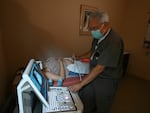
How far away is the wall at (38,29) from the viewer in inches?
84.5

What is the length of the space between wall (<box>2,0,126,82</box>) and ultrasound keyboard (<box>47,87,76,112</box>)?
49.2 inches

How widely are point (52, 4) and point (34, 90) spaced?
1.93m

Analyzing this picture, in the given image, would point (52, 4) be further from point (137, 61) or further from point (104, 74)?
point (137, 61)

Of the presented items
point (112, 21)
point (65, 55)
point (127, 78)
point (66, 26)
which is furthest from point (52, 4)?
point (127, 78)

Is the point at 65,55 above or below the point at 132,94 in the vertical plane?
above

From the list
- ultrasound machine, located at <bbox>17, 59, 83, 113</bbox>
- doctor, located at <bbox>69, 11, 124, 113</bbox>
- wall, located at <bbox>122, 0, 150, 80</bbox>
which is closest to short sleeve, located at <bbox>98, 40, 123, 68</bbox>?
doctor, located at <bbox>69, 11, 124, 113</bbox>

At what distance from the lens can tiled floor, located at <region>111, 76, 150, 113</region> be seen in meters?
2.49

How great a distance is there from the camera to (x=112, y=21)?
379 centimetres

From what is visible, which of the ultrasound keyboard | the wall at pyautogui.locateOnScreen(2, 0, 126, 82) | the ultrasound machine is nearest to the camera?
the ultrasound machine

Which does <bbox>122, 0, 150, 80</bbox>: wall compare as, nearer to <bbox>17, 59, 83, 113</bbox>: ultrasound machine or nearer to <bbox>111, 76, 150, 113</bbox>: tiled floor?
<bbox>111, 76, 150, 113</bbox>: tiled floor

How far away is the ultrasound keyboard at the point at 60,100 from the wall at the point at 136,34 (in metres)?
3.18

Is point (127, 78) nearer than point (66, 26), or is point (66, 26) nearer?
point (66, 26)

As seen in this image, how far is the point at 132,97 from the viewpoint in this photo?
9.43 feet

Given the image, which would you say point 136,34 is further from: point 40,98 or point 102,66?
point 40,98
